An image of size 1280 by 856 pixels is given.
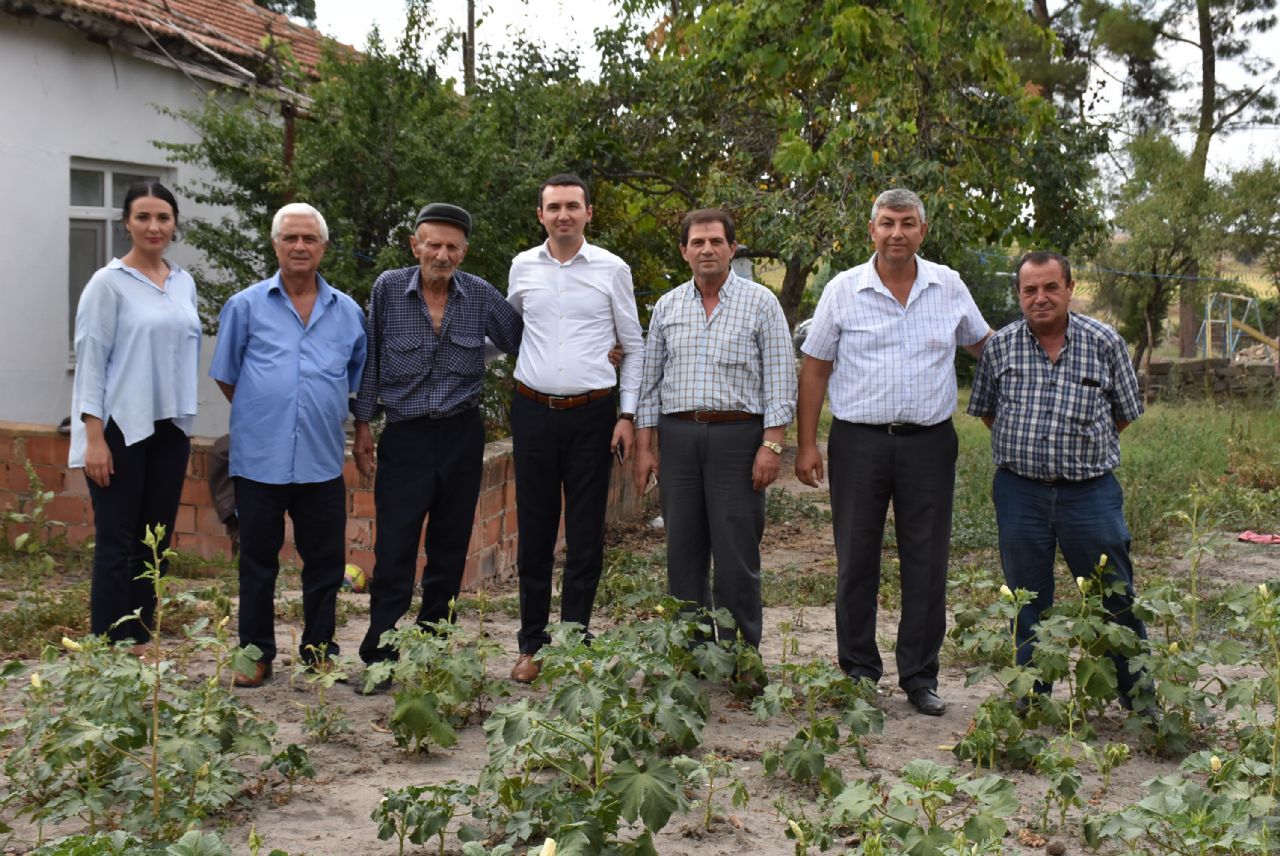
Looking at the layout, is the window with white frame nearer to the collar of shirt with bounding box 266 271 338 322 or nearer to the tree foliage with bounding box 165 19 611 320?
the tree foliage with bounding box 165 19 611 320

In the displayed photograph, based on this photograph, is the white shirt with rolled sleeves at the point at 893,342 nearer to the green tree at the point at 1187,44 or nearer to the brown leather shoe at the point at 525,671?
the brown leather shoe at the point at 525,671

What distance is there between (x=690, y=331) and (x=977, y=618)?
1.52 m

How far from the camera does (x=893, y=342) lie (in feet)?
16.7

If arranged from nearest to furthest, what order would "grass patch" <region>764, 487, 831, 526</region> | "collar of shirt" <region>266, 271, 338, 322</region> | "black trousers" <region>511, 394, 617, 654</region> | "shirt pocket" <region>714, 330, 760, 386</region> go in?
"collar of shirt" <region>266, 271, 338, 322</region> < "shirt pocket" <region>714, 330, 760, 386</region> < "black trousers" <region>511, 394, 617, 654</region> < "grass patch" <region>764, 487, 831, 526</region>

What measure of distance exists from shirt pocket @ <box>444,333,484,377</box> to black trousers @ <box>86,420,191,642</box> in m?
1.12

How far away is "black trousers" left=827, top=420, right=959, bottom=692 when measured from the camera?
5133 mm

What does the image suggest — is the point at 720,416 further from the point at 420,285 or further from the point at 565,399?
the point at 420,285

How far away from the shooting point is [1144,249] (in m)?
Answer: 24.5

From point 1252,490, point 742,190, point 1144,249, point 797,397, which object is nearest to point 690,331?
point 797,397

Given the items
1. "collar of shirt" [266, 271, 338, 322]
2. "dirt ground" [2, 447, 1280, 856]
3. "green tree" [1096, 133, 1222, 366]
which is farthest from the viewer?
"green tree" [1096, 133, 1222, 366]

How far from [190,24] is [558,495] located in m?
7.16

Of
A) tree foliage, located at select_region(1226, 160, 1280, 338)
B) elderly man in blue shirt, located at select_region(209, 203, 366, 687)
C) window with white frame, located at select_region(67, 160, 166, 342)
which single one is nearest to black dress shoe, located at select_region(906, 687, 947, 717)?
elderly man in blue shirt, located at select_region(209, 203, 366, 687)

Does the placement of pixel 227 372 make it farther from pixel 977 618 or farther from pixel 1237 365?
pixel 1237 365

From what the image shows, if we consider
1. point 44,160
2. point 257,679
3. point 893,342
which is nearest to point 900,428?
point 893,342
